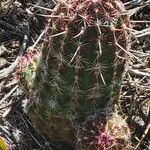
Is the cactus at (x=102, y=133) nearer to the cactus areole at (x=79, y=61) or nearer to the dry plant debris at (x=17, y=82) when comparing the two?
the cactus areole at (x=79, y=61)


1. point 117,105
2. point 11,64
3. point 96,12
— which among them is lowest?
point 117,105

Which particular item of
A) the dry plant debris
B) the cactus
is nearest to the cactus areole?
the cactus

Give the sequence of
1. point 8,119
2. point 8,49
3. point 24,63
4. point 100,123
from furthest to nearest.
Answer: point 8,49, point 8,119, point 24,63, point 100,123

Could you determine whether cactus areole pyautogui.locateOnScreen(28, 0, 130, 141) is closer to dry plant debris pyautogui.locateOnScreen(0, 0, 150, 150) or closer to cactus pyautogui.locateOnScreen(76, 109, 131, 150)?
cactus pyautogui.locateOnScreen(76, 109, 131, 150)

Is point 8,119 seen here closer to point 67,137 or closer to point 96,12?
point 67,137

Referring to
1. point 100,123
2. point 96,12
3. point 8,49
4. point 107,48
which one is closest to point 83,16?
point 96,12

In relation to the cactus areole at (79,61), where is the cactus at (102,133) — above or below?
below

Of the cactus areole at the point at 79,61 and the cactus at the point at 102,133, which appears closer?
the cactus areole at the point at 79,61

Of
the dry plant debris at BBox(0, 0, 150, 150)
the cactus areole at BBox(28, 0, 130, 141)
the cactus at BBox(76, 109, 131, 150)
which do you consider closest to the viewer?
the cactus areole at BBox(28, 0, 130, 141)

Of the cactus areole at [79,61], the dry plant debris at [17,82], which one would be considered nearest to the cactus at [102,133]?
the cactus areole at [79,61]
